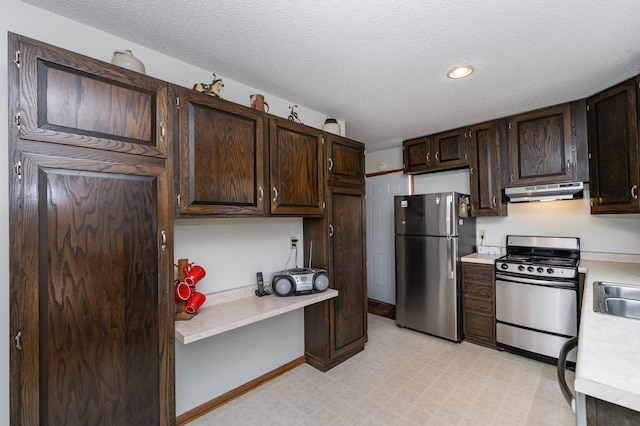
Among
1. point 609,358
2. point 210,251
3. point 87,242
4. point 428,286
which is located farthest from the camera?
point 428,286

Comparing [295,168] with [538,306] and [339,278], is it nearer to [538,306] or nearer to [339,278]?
[339,278]

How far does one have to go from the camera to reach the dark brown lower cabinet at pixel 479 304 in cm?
289

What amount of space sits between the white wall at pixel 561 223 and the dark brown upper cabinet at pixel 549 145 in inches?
16.6

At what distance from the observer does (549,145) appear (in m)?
2.72

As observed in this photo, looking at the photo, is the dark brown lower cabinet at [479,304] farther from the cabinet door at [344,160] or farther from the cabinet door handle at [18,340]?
the cabinet door handle at [18,340]

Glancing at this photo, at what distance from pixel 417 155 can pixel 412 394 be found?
2.74m

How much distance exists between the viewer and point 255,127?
1.91m

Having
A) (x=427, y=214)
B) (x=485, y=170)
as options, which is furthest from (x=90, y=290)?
(x=485, y=170)

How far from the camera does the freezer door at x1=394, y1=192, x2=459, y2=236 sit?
9.92 ft

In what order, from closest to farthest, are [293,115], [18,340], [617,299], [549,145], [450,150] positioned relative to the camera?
1. [18,340]
2. [617,299]
3. [293,115]
4. [549,145]
5. [450,150]

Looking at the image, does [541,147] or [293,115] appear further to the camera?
[541,147]

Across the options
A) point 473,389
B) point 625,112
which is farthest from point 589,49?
point 473,389

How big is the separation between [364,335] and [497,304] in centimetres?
141

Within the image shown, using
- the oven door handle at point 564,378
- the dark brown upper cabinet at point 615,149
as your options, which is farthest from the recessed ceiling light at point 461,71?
the oven door handle at point 564,378
